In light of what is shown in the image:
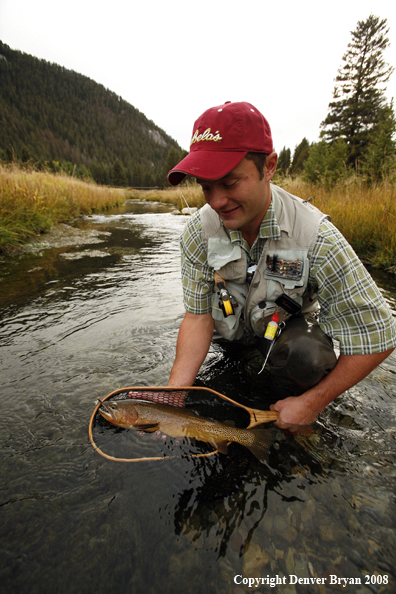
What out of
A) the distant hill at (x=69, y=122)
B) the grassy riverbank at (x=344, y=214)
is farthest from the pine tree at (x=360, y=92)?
the distant hill at (x=69, y=122)

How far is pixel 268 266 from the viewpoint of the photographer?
230 centimetres

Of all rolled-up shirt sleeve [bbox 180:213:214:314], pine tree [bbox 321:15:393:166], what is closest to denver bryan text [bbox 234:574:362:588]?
rolled-up shirt sleeve [bbox 180:213:214:314]

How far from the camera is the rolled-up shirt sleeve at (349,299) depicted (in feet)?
5.93

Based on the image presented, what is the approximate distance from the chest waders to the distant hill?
9008cm

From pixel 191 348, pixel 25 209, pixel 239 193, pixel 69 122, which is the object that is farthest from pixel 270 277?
pixel 69 122

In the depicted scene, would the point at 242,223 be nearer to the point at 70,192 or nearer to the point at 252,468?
the point at 252,468

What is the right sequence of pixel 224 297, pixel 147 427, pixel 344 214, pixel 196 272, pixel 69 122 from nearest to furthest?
pixel 147 427, pixel 224 297, pixel 196 272, pixel 344 214, pixel 69 122

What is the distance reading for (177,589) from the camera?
1.33m

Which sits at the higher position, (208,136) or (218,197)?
(208,136)

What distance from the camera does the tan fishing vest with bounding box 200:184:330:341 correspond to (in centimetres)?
213

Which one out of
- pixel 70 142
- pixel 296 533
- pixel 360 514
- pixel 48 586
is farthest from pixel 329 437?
pixel 70 142

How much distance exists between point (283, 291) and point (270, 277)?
150mm

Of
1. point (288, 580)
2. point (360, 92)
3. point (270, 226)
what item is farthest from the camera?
point (360, 92)

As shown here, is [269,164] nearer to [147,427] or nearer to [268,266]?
[268,266]
